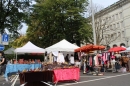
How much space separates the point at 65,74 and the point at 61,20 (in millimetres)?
26666

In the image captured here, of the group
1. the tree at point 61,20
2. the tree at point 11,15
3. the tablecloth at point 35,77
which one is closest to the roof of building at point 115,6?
the tree at point 61,20

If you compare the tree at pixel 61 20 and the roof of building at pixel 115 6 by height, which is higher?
the roof of building at pixel 115 6

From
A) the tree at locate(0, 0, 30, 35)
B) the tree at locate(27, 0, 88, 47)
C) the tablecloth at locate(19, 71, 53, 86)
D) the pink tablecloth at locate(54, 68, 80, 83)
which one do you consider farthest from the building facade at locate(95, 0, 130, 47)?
the tablecloth at locate(19, 71, 53, 86)

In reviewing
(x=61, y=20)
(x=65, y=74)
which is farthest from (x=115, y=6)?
(x=65, y=74)

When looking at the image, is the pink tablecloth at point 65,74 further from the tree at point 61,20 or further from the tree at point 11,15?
the tree at point 61,20

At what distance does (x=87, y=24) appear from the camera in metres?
40.4

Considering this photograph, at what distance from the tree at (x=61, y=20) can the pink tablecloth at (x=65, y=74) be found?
2478cm

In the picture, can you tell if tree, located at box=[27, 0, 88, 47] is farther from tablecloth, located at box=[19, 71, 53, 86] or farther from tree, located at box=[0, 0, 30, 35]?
tablecloth, located at box=[19, 71, 53, 86]

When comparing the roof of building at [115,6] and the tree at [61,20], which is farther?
the roof of building at [115,6]

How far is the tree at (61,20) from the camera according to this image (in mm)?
39062

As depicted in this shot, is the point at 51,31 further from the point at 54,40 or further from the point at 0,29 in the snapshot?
the point at 0,29

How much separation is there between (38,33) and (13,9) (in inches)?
496

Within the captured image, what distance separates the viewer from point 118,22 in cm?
6281

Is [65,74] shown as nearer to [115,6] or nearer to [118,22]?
[115,6]
